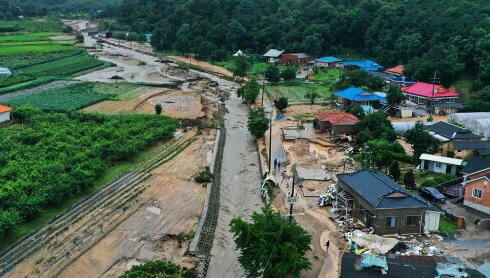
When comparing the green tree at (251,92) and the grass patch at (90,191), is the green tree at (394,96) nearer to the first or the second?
the green tree at (251,92)

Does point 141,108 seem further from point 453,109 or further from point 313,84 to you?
point 453,109

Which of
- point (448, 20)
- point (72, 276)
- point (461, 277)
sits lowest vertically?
point (72, 276)

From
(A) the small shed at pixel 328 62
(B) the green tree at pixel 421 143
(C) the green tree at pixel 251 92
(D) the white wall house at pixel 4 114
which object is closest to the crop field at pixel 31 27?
(A) the small shed at pixel 328 62

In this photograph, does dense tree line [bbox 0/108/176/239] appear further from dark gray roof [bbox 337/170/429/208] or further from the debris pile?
the debris pile

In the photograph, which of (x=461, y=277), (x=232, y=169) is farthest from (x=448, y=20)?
(x=461, y=277)

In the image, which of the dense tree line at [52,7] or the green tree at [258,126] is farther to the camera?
the dense tree line at [52,7]
